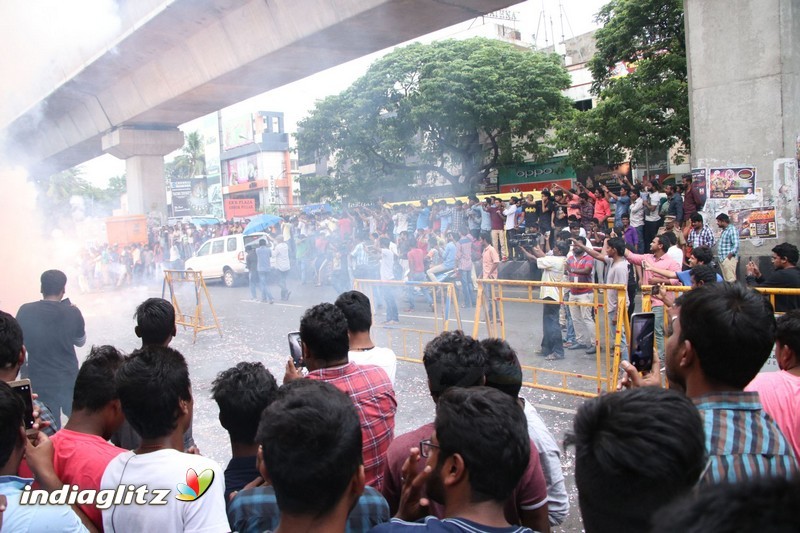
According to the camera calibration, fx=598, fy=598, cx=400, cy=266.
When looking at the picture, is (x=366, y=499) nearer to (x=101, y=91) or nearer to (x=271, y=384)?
(x=271, y=384)

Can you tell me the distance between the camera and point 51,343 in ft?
15.1

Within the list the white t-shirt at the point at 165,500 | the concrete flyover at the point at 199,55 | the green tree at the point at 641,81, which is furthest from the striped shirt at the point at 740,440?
the green tree at the point at 641,81

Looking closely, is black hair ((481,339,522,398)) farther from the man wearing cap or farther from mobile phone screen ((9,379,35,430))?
the man wearing cap

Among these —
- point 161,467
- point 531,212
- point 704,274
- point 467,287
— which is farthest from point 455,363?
point 531,212

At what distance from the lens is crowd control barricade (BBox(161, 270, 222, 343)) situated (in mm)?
10164

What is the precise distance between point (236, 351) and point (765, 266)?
7.44 metres

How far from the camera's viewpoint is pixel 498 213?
15.4 meters

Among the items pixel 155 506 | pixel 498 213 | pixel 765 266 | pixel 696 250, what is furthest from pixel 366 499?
pixel 498 213

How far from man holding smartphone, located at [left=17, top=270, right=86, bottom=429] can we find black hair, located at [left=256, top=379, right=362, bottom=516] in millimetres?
3693

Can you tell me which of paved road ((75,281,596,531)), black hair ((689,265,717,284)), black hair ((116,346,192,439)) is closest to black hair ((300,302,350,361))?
black hair ((116,346,192,439))

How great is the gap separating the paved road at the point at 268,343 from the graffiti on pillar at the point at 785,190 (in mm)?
2978

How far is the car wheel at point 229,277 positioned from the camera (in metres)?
18.2

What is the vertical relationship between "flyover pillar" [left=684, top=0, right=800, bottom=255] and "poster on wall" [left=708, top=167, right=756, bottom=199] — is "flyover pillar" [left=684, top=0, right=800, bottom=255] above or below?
above

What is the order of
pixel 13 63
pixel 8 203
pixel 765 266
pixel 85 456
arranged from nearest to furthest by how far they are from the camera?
1. pixel 85 456
2. pixel 765 266
3. pixel 13 63
4. pixel 8 203
